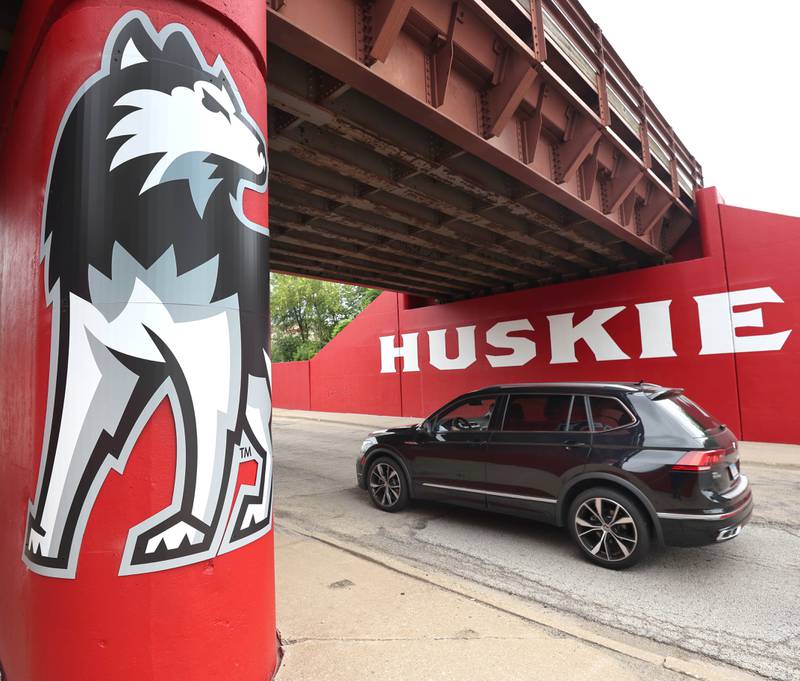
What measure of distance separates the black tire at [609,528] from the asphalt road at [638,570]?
0.50ft

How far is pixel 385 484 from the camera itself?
6.90 metres

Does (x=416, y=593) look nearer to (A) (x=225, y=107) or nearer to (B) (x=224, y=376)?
(B) (x=224, y=376)

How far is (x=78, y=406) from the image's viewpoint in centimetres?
250

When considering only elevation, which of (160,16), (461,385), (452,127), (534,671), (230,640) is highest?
(452,127)

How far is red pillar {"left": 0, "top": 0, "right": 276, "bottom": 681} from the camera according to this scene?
2430 millimetres

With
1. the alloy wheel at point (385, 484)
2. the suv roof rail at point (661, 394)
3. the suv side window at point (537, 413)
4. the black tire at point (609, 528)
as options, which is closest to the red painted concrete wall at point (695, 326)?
the suv roof rail at point (661, 394)

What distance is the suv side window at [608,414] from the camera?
5.06 meters

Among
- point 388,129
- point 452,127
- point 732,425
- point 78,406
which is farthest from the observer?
point 732,425

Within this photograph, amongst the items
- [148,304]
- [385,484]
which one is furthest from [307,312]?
[148,304]

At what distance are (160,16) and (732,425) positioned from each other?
1460 cm

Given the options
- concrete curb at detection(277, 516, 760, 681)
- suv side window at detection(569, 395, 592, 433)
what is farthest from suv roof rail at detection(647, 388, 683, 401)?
concrete curb at detection(277, 516, 760, 681)

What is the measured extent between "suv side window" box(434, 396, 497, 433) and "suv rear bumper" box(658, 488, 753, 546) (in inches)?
85.3

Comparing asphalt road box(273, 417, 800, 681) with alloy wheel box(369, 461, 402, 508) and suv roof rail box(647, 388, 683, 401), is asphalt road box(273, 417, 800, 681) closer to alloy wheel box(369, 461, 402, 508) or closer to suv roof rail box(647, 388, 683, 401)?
alloy wheel box(369, 461, 402, 508)

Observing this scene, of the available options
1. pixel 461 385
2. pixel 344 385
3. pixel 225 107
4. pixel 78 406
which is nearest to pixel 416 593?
pixel 78 406
